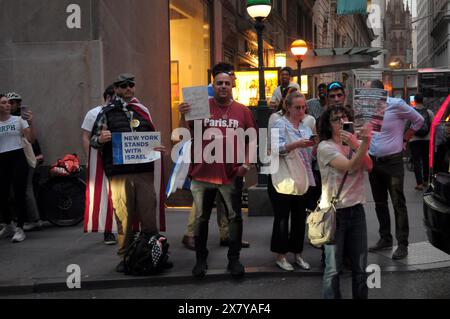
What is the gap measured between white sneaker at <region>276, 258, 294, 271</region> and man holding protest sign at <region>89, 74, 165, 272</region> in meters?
1.44

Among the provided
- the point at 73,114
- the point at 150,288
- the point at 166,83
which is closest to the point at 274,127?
the point at 150,288

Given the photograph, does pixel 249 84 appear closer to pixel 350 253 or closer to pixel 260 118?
pixel 260 118

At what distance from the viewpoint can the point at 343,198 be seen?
4.35 metres

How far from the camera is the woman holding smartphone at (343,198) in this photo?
4.29 metres

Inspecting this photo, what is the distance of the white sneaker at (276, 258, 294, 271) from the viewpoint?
5.95 m

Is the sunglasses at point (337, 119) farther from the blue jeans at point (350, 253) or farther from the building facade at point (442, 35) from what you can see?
the building facade at point (442, 35)

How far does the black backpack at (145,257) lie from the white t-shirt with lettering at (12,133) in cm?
287

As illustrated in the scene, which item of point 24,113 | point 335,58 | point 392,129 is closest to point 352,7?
point 335,58

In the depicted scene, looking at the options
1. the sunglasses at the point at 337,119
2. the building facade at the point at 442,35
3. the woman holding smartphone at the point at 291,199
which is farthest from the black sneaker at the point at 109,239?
the building facade at the point at 442,35

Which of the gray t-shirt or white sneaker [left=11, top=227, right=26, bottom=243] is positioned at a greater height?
the gray t-shirt

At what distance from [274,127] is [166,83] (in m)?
7.13
